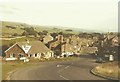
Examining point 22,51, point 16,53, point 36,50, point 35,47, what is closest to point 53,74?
point 22,51

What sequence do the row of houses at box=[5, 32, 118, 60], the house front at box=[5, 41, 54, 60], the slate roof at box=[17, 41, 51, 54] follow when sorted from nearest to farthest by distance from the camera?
1. the house front at box=[5, 41, 54, 60]
2. the row of houses at box=[5, 32, 118, 60]
3. the slate roof at box=[17, 41, 51, 54]

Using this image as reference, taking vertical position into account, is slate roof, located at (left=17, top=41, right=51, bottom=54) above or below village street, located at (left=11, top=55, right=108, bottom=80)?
above

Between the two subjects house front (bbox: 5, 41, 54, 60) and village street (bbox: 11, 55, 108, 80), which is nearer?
village street (bbox: 11, 55, 108, 80)

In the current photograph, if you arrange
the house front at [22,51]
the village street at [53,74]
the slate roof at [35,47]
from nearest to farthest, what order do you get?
the village street at [53,74]
the house front at [22,51]
the slate roof at [35,47]

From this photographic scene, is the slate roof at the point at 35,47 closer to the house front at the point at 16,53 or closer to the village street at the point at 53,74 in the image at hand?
the house front at the point at 16,53

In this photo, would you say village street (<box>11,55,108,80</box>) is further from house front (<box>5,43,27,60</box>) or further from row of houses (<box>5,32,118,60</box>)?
row of houses (<box>5,32,118,60</box>)

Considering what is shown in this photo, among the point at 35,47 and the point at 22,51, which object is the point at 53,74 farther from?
the point at 35,47

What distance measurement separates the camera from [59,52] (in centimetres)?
9862

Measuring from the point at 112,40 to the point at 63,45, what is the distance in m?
29.2

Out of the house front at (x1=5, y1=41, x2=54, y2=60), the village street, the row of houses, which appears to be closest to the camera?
the village street

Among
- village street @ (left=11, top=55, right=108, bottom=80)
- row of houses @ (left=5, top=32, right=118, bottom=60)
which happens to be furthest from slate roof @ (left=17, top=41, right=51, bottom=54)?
village street @ (left=11, top=55, right=108, bottom=80)

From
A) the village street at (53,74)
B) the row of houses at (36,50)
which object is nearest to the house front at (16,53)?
the row of houses at (36,50)

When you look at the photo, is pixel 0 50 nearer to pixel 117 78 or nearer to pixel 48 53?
pixel 48 53

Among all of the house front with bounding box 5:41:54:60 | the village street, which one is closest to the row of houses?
the house front with bounding box 5:41:54:60
